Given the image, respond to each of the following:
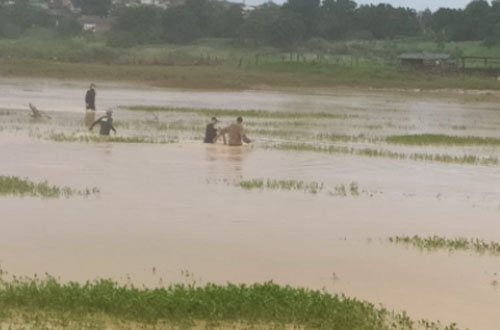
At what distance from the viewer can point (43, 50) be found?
75.8m

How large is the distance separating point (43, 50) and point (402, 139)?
50283mm

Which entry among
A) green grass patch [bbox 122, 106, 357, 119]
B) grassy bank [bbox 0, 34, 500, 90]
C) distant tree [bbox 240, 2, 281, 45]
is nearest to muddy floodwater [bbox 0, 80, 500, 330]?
green grass patch [bbox 122, 106, 357, 119]

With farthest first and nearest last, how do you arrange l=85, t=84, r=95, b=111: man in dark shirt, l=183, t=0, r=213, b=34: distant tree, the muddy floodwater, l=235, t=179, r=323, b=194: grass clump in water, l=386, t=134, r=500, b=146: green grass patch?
1. l=183, t=0, r=213, b=34: distant tree
2. l=85, t=84, r=95, b=111: man in dark shirt
3. l=386, t=134, r=500, b=146: green grass patch
4. l=235, t=179, r=323, b=194: grass clump in water
5. the muddy floodwater

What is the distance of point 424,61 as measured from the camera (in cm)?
7250

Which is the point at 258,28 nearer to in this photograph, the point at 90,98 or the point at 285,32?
the point at 285,32

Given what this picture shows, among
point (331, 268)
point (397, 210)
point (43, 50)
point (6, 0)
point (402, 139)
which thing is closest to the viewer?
point (331, 268)

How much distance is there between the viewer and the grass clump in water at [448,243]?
13.8 m

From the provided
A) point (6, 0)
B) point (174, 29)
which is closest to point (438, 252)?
point (174, 29)

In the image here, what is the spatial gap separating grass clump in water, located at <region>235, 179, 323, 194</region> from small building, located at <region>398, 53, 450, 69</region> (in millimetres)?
52703

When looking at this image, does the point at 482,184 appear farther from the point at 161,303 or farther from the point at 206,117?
the point at 206,117

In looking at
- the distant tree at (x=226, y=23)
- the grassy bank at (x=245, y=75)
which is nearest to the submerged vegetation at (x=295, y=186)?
the grassy bank at (x=245, y=75)

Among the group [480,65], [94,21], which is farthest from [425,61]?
[94,21]

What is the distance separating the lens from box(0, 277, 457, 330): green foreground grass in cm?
900

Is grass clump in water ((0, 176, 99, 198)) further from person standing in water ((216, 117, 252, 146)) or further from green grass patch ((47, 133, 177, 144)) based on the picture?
person standing in water ((216, 117, 252, 146))
